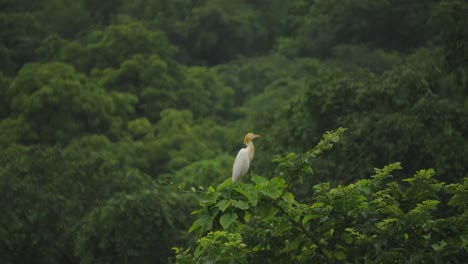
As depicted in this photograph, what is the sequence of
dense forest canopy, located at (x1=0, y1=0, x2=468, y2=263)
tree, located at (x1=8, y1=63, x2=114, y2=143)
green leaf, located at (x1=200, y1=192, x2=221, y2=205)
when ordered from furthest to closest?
tree, located at (x1=8, y1=63, x2=114, y2=143), dense forest canopy, located at (x1=0, y1=0, x2=468, y2=263), green leaf, located at (x1=200, y1=192, x2=221, y2=205)

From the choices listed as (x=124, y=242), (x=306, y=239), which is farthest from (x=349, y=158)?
(x=306, y=239)

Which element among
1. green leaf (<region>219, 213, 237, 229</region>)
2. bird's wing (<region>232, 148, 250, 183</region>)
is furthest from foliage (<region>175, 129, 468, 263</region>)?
bird's wing (<region>232, 148, 250, 183</region>)

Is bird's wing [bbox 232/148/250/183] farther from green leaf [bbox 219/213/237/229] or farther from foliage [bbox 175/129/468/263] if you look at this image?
green leaf [bbox 219/213/237/229]

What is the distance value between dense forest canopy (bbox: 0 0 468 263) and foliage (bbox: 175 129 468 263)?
Result: 15 mm

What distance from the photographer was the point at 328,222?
19.2 feet

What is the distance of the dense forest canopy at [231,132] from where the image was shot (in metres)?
5.87

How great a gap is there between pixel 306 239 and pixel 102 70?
27431 mm

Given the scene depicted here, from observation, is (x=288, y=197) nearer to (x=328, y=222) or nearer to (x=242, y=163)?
(x=328, y=222)

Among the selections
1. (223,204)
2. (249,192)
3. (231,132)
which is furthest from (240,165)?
(231,132)

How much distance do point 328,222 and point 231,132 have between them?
20.3 metres

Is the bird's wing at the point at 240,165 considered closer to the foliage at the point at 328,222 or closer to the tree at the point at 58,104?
the foliage at the point at 328,222

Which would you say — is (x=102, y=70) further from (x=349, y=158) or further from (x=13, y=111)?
(x=349, y=158)

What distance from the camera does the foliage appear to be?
5.61 metres

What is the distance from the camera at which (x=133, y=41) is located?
32.8 m
